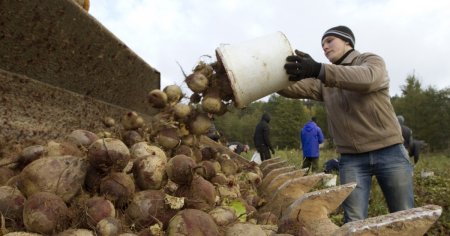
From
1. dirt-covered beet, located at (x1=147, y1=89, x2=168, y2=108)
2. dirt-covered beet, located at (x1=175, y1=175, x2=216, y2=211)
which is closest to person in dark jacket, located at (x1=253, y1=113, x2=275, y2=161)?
dirt-covered beet, located at (x1=147, y1=89, x2=168, y2=108)

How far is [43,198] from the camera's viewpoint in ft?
4.84

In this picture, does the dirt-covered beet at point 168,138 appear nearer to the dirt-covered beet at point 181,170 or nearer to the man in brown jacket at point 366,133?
the dirt-covered beet at point 181,170

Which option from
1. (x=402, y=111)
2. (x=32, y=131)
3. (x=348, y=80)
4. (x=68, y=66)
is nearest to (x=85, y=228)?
(x=32, y=131)

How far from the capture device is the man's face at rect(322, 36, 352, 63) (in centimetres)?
358

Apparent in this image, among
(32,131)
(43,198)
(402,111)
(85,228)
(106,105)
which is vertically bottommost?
(85,228)

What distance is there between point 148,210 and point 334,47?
2.55 metres

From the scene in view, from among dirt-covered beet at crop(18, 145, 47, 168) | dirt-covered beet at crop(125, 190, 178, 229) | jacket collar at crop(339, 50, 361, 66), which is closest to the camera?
dirt-covered beet at crop(125, 190, 178, 229)

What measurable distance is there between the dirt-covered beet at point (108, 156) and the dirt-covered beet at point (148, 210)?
0.17m

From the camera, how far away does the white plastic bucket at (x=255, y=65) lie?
2.47 meters

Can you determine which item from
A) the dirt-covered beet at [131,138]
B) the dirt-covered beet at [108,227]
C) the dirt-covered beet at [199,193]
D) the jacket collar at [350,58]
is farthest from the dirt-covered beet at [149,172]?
the jacket collar at [350,58]

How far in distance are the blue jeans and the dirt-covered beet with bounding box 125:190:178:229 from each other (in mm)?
2062

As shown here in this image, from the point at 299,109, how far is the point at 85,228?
50.4 metres

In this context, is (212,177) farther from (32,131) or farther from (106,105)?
(106,105)

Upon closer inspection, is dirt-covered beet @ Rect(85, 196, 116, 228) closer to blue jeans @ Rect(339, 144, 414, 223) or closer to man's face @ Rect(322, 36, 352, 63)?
blue jeans @ Rect(339, 144, 414, 223)
